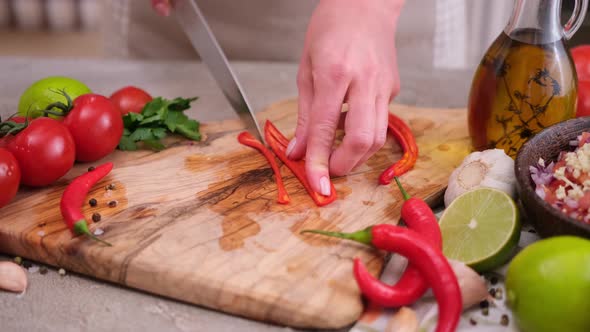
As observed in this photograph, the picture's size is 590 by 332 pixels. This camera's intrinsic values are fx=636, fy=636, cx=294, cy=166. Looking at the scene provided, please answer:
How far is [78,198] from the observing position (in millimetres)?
1411

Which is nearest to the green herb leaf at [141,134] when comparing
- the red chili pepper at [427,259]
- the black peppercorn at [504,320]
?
the red chili pepper at [427,259]

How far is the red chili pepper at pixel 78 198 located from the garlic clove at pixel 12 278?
0.13 meters

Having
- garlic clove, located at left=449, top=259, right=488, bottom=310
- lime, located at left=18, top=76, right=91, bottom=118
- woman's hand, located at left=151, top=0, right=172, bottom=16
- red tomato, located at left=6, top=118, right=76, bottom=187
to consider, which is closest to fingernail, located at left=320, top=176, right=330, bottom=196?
garlic clove, located at left=449, top=259, right=488, bottom=310

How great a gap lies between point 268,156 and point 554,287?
82 centimetres

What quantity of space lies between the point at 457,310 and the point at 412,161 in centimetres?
58

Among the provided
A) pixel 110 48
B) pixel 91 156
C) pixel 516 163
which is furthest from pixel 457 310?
pixel 110 48

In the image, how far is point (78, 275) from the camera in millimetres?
1302

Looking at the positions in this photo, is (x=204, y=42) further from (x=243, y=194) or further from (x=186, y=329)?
(x=186, y=329)

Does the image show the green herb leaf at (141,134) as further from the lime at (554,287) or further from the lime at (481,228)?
the lime at (554,287)

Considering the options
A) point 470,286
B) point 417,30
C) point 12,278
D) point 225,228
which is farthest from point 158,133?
point 417,30

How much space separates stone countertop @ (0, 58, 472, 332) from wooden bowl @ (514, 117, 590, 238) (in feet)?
1.70

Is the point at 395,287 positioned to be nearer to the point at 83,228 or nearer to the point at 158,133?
the point at 83,228

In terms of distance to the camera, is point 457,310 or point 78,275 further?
point 78,275

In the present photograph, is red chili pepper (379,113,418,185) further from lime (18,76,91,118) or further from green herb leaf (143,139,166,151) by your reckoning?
lime (18,76,91,118)
